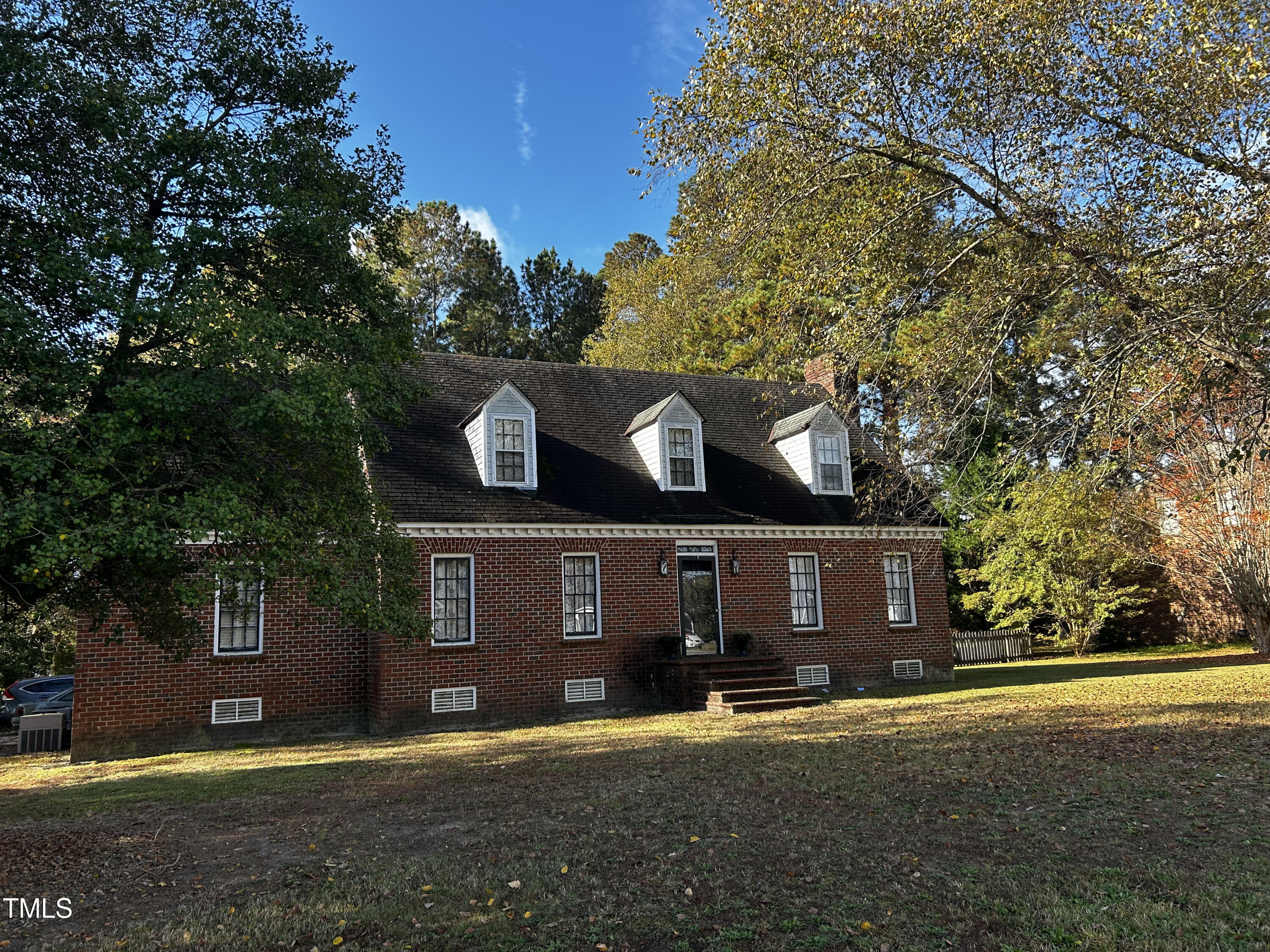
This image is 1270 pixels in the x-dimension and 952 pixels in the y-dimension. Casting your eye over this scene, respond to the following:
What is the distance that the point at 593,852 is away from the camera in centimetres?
640

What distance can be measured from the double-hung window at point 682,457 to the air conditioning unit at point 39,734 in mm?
13207

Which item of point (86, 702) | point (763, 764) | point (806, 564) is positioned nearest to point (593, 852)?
point (763, 764)

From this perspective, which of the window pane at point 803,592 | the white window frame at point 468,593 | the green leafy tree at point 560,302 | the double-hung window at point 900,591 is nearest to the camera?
the white window frame at point 468,593

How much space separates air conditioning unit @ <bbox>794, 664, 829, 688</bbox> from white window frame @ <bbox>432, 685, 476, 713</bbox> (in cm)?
689

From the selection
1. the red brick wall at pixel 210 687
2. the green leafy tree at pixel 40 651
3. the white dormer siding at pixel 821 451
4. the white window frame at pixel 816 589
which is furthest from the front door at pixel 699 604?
the green leafy tree at pixel 40 651

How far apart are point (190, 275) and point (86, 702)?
874 cm

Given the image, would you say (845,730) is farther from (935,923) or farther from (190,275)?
(190,275)

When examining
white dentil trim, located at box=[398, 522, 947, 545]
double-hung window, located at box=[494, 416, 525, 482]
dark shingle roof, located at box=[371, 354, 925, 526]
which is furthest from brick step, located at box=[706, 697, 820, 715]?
double-hung window, located at box=[494, 416, 525, 482]

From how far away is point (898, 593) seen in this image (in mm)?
19656

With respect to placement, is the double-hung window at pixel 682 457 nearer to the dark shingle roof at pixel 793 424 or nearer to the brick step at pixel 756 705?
the dark shingle roof at pixel 793 424

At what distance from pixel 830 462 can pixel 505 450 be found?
25.8ft

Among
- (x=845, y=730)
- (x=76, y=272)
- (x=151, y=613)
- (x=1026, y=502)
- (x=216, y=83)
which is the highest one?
(x=216, y=83)

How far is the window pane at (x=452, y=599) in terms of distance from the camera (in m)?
15.5

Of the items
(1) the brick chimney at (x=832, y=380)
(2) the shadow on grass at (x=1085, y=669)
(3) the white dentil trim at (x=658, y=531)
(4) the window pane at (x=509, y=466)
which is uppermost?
(1) the brick chimney at (x=832, y=380)
